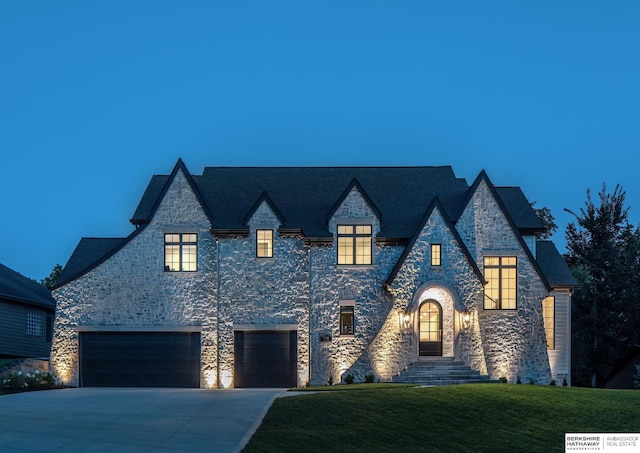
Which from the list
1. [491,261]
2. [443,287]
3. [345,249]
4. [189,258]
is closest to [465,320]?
[443,287]

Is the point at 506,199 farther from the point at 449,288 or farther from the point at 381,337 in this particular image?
the point at 381,337

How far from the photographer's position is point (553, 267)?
31094mm

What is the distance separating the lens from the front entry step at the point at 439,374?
26656mm

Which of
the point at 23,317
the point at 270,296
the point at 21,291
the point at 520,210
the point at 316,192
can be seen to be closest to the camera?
the point at 270,296

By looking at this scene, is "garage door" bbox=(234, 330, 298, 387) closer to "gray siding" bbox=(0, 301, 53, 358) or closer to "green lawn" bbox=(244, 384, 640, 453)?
"green lawn" bbox=(244, 384, 640, 453)

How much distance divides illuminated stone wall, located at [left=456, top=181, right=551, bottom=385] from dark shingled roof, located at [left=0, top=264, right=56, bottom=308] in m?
21.4

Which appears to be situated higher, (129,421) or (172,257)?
(172,257)

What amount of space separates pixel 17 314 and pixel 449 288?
21.7m

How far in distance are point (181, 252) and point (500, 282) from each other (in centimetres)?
1321

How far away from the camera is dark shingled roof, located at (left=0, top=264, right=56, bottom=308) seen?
113ft

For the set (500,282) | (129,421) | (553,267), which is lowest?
(129,421)

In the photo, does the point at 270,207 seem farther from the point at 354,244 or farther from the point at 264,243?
the point at 354,244

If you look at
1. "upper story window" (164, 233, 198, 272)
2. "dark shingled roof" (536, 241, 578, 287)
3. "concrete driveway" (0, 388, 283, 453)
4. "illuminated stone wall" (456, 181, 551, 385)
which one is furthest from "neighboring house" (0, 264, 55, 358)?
"dark shingled roof" (536, 241, 578, 287)

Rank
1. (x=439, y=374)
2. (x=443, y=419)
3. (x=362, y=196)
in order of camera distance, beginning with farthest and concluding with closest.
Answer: (x=362, y=196)
(x=439, y=374)
(x=443, y=419)
